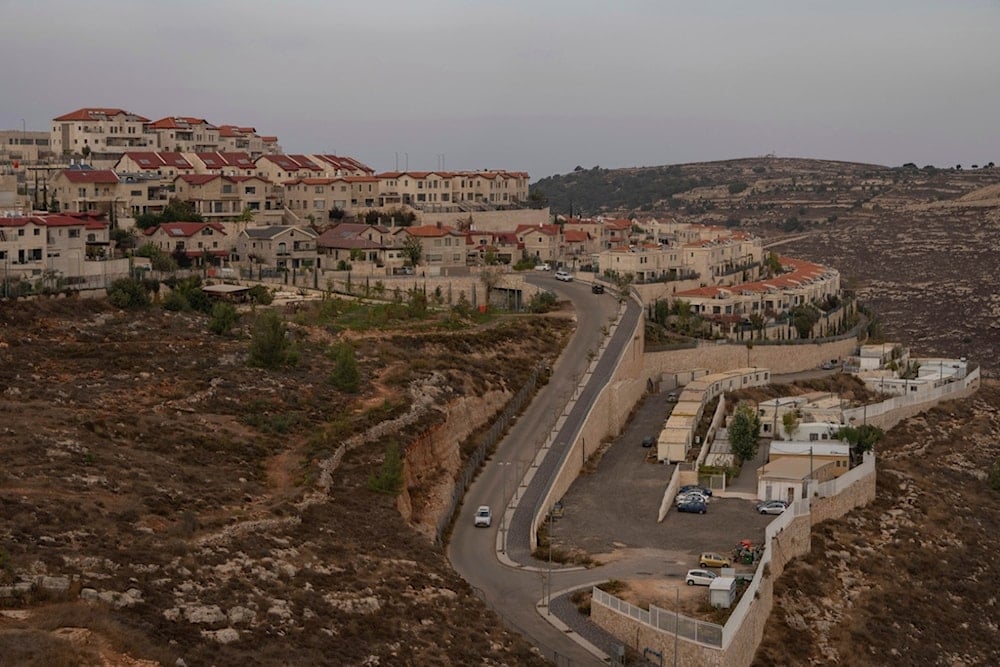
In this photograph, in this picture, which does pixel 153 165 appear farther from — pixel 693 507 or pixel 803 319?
pixel 693 507

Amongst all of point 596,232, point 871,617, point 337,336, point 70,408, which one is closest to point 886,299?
point 596,232

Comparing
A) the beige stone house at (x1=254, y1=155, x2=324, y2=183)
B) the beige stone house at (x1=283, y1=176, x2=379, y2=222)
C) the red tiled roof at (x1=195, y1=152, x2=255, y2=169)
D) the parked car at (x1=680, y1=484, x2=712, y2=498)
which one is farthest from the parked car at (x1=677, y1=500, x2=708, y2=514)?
the red tiled roof at (x1=195, y1=152, x2=255, y2=169)

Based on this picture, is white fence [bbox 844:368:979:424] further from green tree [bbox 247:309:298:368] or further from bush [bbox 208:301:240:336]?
bush [bbox 208:301:240:336]

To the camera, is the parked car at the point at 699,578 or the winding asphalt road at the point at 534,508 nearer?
the winding asphalt road at the point at 534,508

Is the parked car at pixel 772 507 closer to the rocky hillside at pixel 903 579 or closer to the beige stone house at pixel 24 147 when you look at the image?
the rocky hillside at pixel 903 579

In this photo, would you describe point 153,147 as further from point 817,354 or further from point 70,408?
point 70,408

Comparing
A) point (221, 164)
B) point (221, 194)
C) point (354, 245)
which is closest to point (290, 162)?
point (221, 164)

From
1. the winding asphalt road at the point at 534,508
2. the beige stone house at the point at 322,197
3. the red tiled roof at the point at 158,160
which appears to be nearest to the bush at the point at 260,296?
the winding asphalt road at the point at 534,508
